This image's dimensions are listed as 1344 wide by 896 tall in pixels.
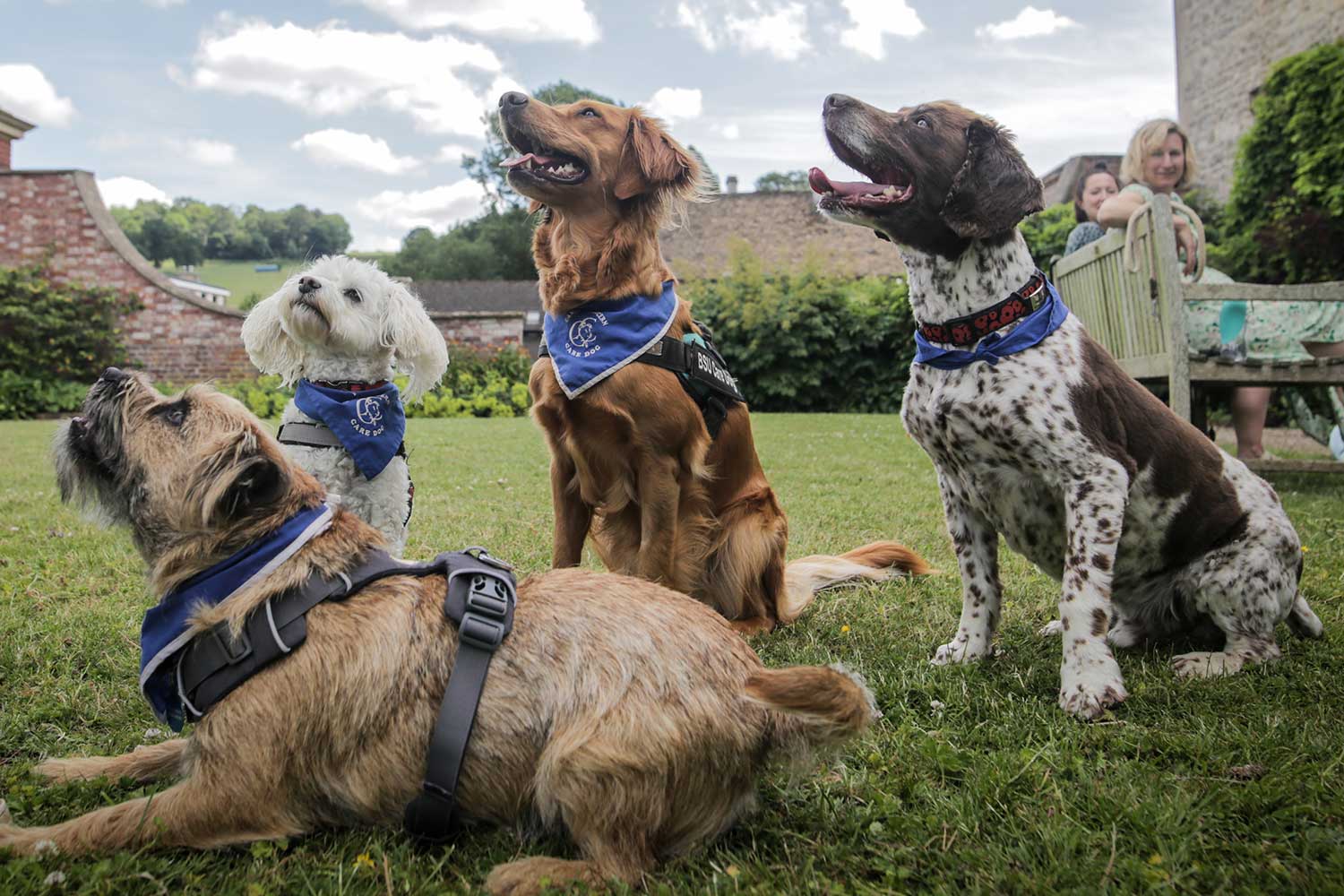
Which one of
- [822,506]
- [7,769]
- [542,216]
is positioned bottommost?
[822,506]

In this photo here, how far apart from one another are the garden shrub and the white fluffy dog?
17169 millimetres

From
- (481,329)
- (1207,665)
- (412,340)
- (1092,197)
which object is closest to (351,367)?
(412,340)

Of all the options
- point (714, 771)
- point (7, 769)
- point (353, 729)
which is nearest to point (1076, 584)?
point (714, 771)

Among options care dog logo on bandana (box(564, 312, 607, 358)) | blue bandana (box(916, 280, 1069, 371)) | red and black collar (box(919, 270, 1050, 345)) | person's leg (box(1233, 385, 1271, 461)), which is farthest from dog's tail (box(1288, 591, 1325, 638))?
person's leg (box(1233, 385, 1271, 461))

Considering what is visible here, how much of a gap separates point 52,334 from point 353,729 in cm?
2132

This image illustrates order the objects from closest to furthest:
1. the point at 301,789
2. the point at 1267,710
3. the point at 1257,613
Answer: the point at 301,789 → the point at 1267,710 → the point at 1257,613

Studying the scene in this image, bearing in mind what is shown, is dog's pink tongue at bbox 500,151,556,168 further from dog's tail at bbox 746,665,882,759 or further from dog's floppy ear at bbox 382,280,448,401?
dog's tail at bbox 746,665,882,759

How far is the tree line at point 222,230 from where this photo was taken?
255 feet

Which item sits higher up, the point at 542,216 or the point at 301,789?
the point at 542,216

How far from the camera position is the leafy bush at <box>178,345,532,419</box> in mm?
17391

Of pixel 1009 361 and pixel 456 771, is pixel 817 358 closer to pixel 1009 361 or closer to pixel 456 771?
pixel 1009 361

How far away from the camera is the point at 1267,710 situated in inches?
116

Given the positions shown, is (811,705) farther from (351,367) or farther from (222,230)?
(222,230)

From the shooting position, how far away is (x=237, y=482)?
221cm
